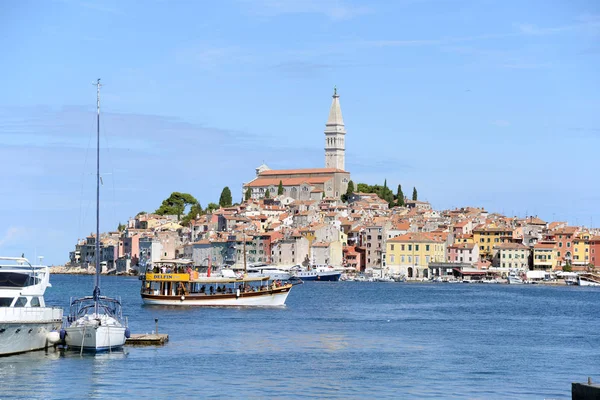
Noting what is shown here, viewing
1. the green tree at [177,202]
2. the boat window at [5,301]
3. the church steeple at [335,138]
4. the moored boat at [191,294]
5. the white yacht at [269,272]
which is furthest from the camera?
the church steeple at [335,138]

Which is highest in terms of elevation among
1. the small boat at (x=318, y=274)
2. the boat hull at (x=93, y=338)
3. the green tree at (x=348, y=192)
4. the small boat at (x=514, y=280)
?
the green tree at (x=348, y=192)

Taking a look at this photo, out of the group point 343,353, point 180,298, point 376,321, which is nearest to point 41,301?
point 343,353

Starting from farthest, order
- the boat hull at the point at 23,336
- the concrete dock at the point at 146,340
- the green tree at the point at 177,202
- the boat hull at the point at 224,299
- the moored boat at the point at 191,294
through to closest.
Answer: the green tree at the point at 177,202, the moored boat at the point at 191,294, the boat hull at the point at 224,299, the concrete dock at the point at 146,340, the boat hull at the point at 23,336

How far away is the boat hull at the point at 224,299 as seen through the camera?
187ft

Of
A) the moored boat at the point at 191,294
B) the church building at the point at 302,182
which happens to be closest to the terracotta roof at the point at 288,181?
the church building at the point at 302,182

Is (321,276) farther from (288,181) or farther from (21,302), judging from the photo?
(21,302)

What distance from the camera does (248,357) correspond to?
33.2 metres

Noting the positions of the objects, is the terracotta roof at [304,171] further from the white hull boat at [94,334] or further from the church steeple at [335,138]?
the white hull boat at [94,334]

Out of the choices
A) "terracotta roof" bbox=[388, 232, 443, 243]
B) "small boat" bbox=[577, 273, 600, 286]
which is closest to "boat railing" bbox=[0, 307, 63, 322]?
"small boat" bbox=[577, 273, 600, 286]

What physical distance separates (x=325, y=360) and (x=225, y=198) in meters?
128

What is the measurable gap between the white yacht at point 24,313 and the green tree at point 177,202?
145702 millimetres

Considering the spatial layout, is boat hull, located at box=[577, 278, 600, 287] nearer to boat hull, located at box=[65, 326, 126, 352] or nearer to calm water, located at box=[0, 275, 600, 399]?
calm water, located at box=[0, 275, 600, 399]

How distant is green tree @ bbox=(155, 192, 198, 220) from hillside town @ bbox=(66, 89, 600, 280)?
13485 mm

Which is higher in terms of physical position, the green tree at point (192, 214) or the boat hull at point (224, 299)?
the green tree at point (192, 214)
